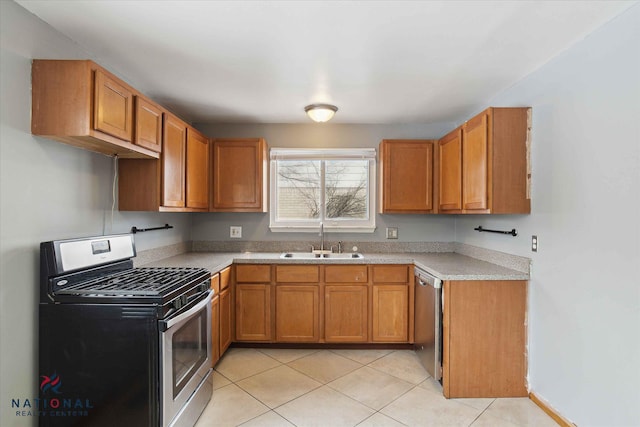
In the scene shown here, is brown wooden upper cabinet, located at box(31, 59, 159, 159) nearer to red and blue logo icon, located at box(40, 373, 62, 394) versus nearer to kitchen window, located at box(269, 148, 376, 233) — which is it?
red and blue logo icon, located at box(40, 373, 62, 394)

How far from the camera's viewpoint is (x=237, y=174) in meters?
3.28

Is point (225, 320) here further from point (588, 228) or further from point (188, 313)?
point (588, 228)

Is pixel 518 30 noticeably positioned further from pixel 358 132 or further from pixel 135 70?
pixel 135 70

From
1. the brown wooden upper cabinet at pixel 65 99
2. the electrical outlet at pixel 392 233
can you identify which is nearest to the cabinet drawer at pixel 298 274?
the electrical outlet at pixel 392 233

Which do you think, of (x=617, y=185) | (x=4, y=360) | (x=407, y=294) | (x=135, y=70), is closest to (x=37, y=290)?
(x=4, y=360)

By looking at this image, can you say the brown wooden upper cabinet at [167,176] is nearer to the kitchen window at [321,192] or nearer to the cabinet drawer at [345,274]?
the kitchen window at [321,192]

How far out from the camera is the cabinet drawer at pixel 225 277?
8.96 ft

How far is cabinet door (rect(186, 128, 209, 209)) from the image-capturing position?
2801 millimetres

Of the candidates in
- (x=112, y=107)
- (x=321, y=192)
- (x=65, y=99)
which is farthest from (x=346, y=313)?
(x=65, y=99)

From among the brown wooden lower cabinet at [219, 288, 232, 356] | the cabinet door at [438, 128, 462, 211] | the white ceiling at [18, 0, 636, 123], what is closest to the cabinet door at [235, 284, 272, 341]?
the brown wooden lower cabinet at [219, 288, 232, 356]

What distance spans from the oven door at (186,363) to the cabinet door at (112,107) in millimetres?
1107

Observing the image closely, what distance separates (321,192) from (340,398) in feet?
6.94

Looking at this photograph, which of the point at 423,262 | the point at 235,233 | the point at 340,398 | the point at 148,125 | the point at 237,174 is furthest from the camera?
the point at 235,233

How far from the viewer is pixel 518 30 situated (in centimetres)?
177
